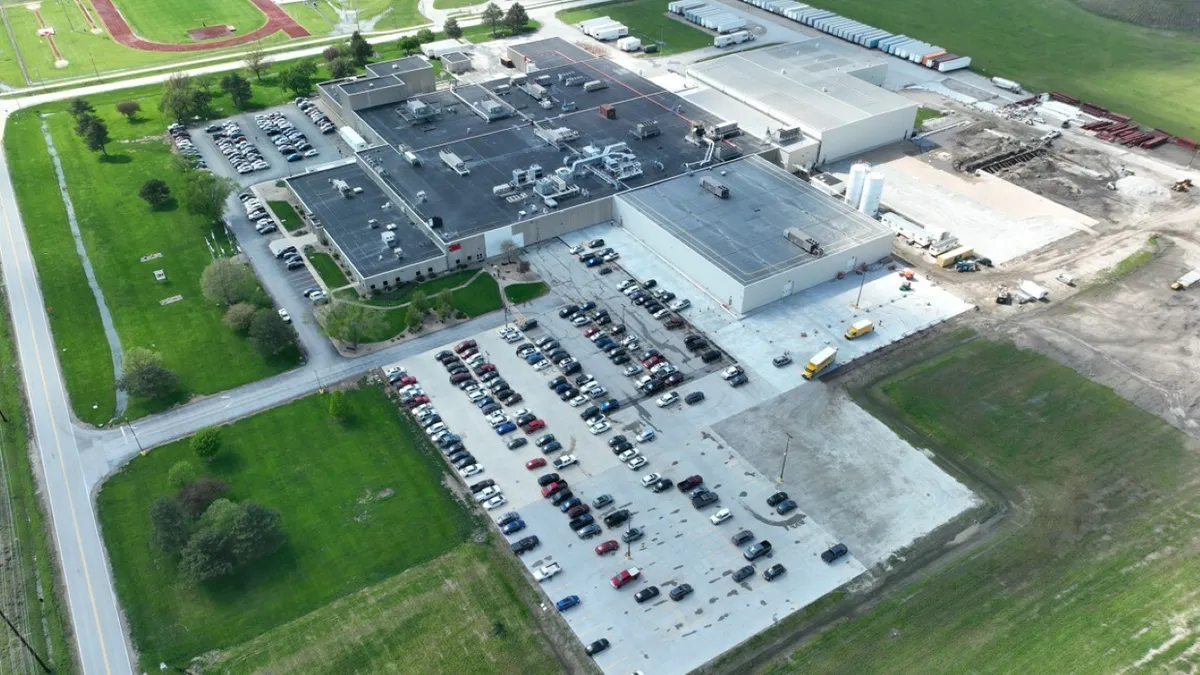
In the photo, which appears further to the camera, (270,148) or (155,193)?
(270,148)

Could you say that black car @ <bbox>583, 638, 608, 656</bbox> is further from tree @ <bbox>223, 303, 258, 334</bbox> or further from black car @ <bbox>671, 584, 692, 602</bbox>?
tree @ <bbox>223, 303, 258, 334</bbox>

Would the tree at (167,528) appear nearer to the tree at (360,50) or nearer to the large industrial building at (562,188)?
the large industrial building at (562,188)

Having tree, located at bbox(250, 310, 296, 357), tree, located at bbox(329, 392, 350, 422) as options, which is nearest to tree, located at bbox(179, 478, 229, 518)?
tree, located at bbox(329, 392, 350, 422)

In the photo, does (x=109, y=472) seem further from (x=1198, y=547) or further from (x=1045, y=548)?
(x=1198, y=547)

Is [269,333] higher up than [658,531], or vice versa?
[269,333]

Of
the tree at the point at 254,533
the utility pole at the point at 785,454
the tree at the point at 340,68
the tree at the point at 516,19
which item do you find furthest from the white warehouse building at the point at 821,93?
the tree at the point at 254,533

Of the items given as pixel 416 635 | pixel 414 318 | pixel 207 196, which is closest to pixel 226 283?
pixel 207 196

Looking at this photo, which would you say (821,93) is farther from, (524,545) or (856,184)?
(524,545)

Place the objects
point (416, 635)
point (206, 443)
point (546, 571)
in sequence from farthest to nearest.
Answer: point (206, 443)
point (546, 571)
point (416, 635)
